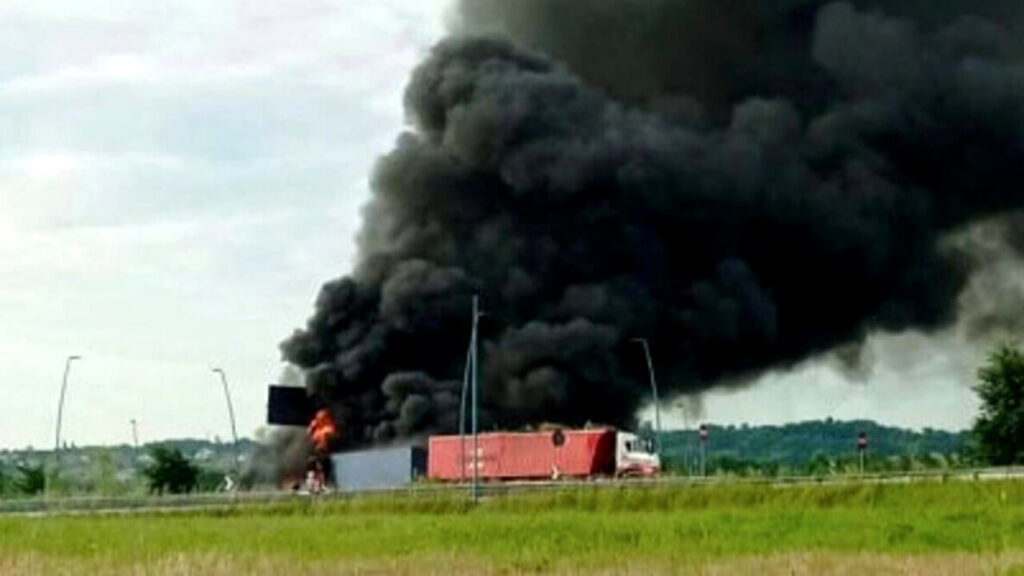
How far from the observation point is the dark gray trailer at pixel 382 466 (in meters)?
75.9

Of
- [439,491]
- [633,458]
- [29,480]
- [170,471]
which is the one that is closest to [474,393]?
[439,491]

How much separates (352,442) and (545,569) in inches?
2360

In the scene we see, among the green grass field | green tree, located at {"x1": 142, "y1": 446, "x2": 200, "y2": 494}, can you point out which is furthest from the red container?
the green grass field

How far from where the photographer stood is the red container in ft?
237

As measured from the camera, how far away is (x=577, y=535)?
3195cm

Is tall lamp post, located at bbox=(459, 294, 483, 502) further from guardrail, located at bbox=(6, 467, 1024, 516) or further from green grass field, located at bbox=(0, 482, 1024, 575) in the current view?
green grass field, located at bbox=(0, 482, 1024, 575)

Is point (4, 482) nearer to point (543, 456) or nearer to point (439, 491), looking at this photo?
point (543, 456)

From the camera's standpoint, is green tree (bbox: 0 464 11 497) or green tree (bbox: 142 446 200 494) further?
green tree (bbox: 0 464 11 497)

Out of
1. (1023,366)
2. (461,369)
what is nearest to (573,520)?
(1023,366)

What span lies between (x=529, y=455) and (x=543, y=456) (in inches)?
28.0

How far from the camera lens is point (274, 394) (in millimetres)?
84688

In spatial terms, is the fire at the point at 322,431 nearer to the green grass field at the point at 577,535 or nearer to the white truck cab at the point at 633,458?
the white truck cab at the point at 633,458

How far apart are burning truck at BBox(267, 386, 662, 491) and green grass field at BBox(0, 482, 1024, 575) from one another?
20662mm

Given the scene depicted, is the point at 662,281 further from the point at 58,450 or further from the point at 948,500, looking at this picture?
the point at 948,500
